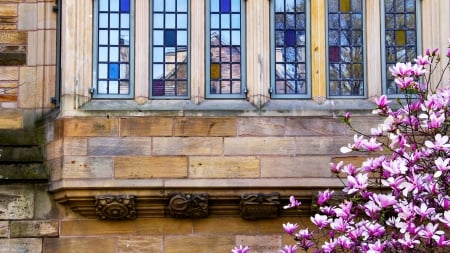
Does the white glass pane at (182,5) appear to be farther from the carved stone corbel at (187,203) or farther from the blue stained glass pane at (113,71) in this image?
the carved stone corbel at (187,203)

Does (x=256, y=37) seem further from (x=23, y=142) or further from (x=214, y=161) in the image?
(x=23, y=142)

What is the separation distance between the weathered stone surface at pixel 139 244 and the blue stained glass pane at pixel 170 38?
1.79 metres

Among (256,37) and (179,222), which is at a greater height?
(256,37)

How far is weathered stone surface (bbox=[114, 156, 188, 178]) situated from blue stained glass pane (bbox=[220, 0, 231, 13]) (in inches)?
59.0

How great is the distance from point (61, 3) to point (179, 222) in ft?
7.85

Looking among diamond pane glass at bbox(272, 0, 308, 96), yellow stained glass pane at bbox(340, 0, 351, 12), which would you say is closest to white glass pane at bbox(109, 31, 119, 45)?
diamond pane glass at bbox(272, 0, 308, 96)

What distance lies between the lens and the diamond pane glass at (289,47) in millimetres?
9203

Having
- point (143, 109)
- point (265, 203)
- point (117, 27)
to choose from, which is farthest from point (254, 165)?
point (117, 27)

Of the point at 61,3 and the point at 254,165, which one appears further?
the point at 61,3

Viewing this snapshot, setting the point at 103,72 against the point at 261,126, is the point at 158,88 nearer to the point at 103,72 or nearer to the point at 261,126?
the point at 103,72

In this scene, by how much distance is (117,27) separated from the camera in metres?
9.23

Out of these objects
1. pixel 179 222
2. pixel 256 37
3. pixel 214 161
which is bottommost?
pixel 179 222

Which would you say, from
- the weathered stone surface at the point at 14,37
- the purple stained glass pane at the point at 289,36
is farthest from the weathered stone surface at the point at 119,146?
the purple stained glass pane at the point at 289,36

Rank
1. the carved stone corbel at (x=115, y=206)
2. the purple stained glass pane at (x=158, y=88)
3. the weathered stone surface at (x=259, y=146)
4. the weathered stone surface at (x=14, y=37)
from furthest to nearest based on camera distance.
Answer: the weathered stone surface at (x=14, y=37), the purple stained glass pane at (x=158, y=88), the weathered stone surface at (x=259, y=146), the carved stone corbel at (x=115, y=206)
